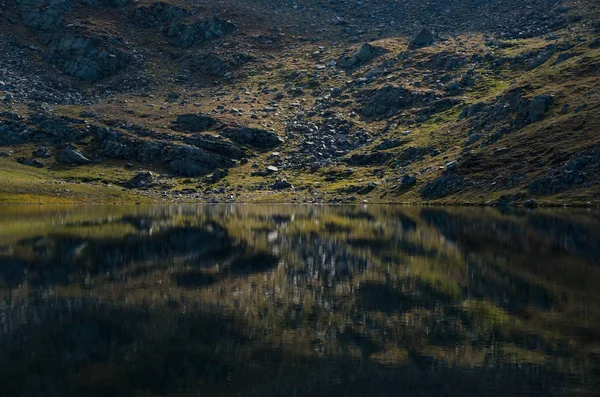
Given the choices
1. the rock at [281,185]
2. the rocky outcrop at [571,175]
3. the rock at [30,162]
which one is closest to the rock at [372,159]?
the rock at [281,185]

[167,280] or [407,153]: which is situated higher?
[407,153]

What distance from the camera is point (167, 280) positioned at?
168ft

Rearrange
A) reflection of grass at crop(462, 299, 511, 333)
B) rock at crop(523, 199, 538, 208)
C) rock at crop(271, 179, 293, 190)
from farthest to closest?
rock at crop(271, 179, 293, 190) < rock at crop(523, 199, 538, 208) < reflection of grass at crop(462, 299, 511, 333)

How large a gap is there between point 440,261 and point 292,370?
34354mm

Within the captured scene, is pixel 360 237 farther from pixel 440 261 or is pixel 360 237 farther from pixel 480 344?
pixel 480 344


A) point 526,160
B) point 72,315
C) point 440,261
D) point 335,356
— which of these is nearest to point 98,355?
point 72,315

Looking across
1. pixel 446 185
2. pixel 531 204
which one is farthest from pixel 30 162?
pixel 531 204

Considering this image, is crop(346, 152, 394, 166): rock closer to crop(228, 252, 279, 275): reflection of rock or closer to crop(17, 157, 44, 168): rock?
crop(17, 157, 44, 168): rock

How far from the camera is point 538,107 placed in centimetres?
16225

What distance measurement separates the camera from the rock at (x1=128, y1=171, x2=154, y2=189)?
192 m

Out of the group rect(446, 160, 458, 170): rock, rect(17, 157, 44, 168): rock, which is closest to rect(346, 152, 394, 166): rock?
rect(446, 160, 458, 170): rock

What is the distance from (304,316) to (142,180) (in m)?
164

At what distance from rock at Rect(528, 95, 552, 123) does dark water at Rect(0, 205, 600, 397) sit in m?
91.8

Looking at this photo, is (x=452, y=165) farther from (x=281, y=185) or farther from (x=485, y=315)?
(x=485, y=315)
